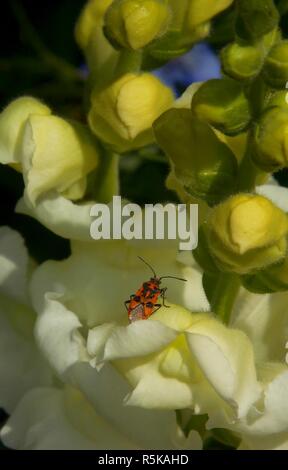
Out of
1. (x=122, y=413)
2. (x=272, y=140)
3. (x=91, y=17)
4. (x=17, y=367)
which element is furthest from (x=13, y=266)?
(x=272, y=140)

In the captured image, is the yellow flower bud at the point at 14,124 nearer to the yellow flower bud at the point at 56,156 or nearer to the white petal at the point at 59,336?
the yellow flower bud at the point at 56,156

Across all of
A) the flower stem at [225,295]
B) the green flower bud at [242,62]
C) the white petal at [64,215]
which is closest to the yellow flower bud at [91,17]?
the white petal at [64,215]

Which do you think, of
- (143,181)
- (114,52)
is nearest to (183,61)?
(143,181)

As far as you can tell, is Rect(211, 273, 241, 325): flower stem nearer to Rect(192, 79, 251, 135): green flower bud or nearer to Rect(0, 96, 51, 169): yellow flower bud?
Rect(192, 79, 251, 135): green flower bud

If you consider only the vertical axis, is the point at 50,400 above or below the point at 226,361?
below

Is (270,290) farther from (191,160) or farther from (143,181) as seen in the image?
(143,181)

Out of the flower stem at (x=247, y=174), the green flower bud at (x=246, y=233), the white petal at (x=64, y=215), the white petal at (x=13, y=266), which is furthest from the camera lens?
the white petal at (x=13, y=266)

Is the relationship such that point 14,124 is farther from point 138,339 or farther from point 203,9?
point 138,339
